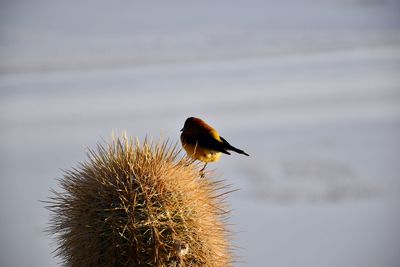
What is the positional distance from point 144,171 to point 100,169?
545 mm

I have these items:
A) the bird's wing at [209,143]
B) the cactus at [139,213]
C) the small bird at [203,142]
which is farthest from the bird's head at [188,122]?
the cactus at [139,213]

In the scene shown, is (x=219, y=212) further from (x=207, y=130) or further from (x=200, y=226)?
(x=207, y=130)

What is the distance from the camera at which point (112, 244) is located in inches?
349

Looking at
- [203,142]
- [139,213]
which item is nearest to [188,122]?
[203,142]

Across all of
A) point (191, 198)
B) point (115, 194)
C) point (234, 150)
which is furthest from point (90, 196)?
point (234, 150)

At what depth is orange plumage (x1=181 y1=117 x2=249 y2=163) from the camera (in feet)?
38.7

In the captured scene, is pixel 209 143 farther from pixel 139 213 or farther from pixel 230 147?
pixel 139 213

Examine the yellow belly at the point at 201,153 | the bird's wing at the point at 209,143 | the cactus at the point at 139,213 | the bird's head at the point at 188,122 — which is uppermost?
the bird's head at the point at 188,122

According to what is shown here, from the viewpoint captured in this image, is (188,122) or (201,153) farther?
(188,122)

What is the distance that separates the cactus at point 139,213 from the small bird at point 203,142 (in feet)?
6.44

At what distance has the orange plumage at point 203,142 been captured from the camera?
11.8 metres

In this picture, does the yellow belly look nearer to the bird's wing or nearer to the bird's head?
the bird's wing

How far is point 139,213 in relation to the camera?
353 inches

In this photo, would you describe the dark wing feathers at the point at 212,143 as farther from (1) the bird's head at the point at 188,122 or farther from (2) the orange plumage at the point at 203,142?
(1) the bird's head at the point at 188,122
